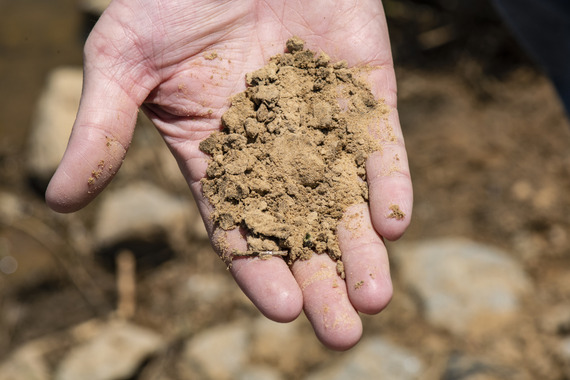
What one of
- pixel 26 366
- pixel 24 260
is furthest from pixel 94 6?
pixel 26 366

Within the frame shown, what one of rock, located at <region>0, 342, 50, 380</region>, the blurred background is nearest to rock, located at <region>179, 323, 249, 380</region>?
the blurred background

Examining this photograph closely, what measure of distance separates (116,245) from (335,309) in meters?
2.26

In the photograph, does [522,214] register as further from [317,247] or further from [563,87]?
[317,247]

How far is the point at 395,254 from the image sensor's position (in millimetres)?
3328

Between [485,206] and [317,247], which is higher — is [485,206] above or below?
below

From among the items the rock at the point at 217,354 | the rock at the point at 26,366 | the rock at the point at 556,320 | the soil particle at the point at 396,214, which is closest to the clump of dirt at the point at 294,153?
the soil particle at the point at 396,214

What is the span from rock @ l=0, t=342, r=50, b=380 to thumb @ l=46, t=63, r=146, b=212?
5.29 feet

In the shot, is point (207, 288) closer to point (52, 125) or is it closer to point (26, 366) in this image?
point (26, 366)

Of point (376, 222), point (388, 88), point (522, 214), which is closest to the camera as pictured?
point (376, 222)

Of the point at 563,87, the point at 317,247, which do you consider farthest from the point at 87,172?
the point at 563,87

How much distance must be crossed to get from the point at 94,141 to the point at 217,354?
1.61 m

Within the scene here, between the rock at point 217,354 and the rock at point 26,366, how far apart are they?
31.2 inches

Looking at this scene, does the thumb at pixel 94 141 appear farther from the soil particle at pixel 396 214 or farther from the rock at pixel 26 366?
the rock at pixel 26 366

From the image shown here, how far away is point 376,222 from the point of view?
1.85 meters
